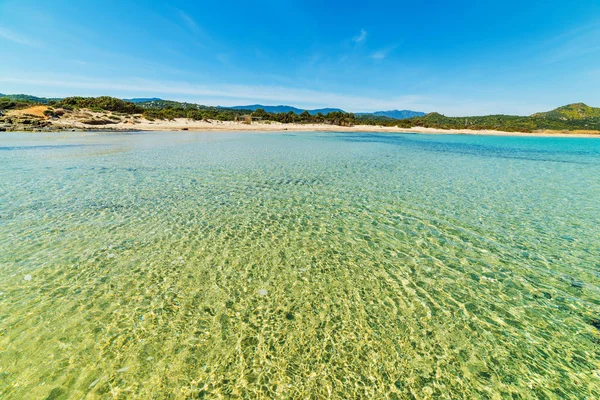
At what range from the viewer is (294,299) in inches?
209

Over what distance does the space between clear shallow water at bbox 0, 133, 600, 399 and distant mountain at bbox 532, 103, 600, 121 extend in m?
185

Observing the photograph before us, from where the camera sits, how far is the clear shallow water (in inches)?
145

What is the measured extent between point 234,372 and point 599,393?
5.21 m

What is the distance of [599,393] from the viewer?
3561 millimetres

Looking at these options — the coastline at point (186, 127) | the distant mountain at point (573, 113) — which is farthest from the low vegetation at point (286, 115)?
the coastline at point (186, 127)

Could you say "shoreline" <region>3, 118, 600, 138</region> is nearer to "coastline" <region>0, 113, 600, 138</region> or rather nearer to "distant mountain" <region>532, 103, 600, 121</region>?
"coastline" <region>0, 113, 600, 138</region>

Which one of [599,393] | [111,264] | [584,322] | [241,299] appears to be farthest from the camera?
[111,264]

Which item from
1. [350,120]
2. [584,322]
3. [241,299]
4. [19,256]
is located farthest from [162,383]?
[350,120]

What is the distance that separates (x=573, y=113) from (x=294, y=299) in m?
217

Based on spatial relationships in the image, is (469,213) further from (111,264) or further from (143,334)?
(111,264)

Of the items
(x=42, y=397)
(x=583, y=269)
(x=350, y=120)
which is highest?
(x=350, y=120)

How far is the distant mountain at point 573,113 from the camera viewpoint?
446 feet

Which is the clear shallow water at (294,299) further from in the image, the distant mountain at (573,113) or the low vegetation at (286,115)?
the distant mountain at (573,113)

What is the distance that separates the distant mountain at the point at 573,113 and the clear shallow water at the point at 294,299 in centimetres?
18520
